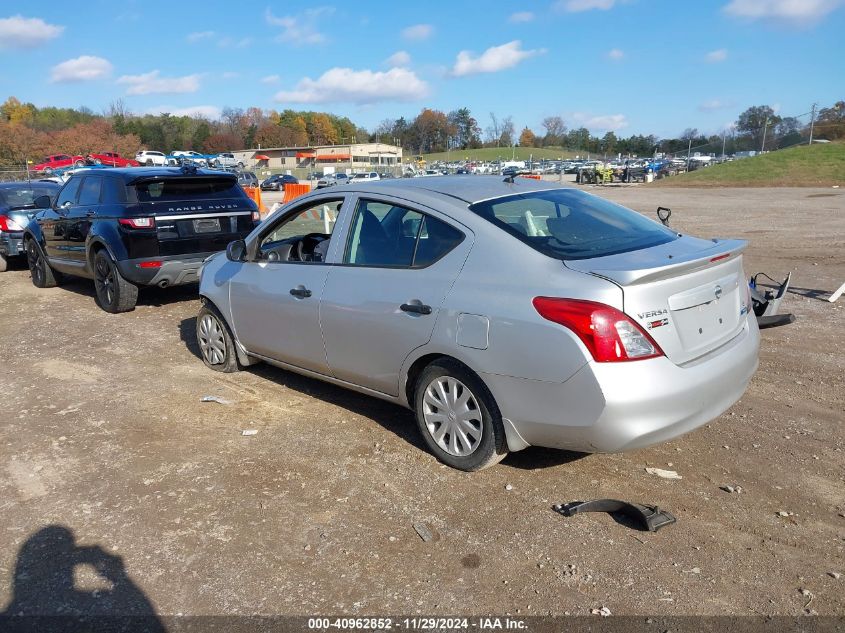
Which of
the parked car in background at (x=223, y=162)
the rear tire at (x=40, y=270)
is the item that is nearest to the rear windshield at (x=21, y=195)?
the rear tire at (x=40, y=270)

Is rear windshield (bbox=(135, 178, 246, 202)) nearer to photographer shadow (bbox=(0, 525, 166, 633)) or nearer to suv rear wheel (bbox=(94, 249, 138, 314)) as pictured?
suv rear wheel (bbox=(94, 249, 138, 314))

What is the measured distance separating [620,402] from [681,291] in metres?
0.69

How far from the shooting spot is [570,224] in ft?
13.8

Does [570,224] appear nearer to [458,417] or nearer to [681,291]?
[681,291]

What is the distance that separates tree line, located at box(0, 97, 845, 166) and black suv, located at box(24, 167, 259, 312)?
56278 mm

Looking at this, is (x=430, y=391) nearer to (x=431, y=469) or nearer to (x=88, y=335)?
(x=431, y=469)

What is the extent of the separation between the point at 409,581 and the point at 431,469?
1104 millimetres

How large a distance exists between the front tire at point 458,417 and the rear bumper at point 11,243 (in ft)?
36.2

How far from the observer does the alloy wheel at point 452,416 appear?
393cm

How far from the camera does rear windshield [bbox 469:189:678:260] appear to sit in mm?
3848

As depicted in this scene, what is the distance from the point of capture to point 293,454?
4.50 metres

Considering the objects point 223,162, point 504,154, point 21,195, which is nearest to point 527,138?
point 504,154

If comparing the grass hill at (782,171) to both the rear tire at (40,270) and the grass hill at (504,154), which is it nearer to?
the rear tire at (40,270)

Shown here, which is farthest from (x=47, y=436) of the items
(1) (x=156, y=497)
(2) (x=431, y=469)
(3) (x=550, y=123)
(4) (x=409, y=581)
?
(3) (x=550, y=123)
